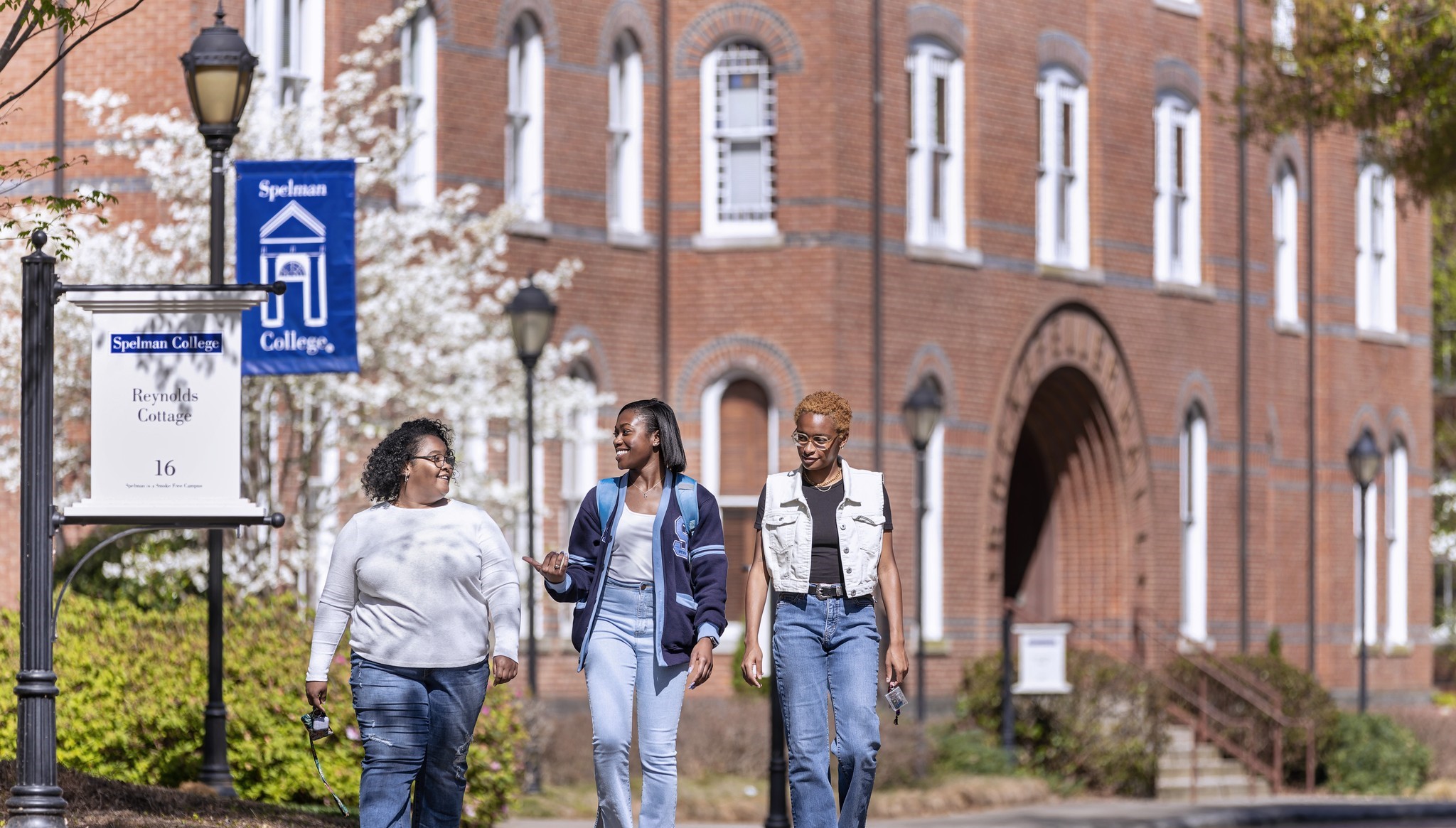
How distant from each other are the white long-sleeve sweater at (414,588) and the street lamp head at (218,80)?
4.64m

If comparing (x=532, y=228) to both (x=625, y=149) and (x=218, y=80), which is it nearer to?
(x=625, y=149)

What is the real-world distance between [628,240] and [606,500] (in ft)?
51.2

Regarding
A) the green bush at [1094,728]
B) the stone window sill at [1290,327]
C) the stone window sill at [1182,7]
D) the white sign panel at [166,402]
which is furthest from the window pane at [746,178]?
the white sign panel at [166,402]

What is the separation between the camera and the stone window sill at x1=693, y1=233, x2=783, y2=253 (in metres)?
24.7

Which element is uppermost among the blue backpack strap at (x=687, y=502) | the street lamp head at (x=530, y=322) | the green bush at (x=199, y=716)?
the street lamp head at (x=530, y=322)

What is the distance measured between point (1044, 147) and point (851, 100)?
3804mm

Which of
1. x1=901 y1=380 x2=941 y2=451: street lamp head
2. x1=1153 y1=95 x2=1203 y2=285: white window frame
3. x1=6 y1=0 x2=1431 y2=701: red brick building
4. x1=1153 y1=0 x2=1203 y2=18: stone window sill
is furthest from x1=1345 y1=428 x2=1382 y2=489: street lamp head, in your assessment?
x1=901 y1=380 x2=941 y2=451: street lamp head

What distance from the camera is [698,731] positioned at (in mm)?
20969

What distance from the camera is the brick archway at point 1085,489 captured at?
28312 millimetres

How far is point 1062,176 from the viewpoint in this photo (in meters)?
28.0

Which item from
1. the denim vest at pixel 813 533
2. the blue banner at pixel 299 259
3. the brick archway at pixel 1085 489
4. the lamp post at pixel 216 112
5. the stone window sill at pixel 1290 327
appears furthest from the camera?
the stone window sill at pixel 1290 327

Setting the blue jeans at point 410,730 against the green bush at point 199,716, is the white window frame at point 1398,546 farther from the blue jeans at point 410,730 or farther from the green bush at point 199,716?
the blue jeans at point 410,730

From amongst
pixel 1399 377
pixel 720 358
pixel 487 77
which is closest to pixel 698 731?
pixel 720 358

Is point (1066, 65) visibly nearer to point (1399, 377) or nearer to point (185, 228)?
point (1399, 377)
